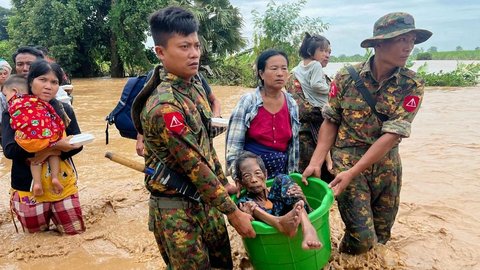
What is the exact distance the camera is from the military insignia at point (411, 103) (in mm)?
2531

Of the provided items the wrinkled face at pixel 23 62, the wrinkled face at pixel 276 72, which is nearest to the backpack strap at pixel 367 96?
the wrinkled face at pixel 276 72

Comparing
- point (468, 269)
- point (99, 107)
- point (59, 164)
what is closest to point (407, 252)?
point (468, 269)

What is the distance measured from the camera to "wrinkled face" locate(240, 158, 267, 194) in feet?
8.39

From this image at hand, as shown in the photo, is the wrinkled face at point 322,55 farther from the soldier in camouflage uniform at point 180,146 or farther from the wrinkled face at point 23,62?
the wrinkled face at point 23,62

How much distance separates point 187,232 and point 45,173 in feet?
6.12

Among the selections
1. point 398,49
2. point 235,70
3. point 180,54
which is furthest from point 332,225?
point 235,70

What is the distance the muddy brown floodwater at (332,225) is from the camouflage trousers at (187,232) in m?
0.91

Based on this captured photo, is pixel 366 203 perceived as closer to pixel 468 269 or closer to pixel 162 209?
pixel 468 269

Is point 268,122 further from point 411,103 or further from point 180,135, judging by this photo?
point 180,135

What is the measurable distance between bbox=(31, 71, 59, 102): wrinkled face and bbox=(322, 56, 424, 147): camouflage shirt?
223cm

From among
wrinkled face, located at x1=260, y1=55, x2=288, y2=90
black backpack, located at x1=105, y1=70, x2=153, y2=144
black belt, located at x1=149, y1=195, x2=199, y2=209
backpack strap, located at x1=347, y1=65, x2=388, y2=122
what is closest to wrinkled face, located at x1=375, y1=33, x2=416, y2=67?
backpack strap, located at x1=347, y1=65, x2=388, y2=122

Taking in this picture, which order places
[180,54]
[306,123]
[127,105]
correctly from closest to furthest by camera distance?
[180,54] → [127,105] → [306,123]

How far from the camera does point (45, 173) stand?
332 centimetres

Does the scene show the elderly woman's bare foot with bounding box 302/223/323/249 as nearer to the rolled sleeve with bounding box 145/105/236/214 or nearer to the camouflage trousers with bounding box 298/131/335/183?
the rolled sleeve with bounding box 145/105/236/214
